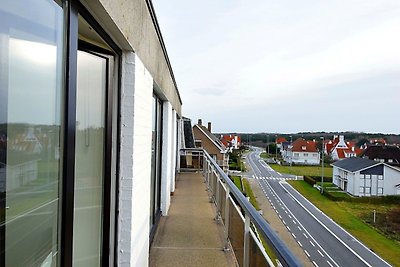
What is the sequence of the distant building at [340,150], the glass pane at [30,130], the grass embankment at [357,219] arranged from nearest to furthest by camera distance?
1. the glass pane at [30,130]
2. the grass embankment at [357,219]
3. the distant building at [340,150]

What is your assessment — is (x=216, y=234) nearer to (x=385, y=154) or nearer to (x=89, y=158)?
→ (x=89, y=158)

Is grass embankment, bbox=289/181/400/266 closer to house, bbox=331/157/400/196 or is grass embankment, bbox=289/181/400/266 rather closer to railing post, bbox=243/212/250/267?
house, bbox=331/157/400/196

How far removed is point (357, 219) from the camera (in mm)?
25172

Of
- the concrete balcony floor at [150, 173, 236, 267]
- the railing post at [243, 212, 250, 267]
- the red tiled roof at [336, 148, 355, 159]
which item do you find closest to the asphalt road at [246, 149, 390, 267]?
the concrete balcony floor at [150, 173, 236, 267]

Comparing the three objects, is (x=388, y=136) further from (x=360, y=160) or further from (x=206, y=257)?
(x=206, y=257)

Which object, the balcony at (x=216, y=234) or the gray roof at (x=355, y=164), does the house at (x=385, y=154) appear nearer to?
the gray roof at (x=355, y=164)

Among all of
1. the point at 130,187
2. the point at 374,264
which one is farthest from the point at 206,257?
the point at 374,264

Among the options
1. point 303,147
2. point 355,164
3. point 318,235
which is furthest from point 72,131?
point 303,147

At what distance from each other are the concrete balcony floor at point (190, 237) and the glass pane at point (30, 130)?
9.83 feet

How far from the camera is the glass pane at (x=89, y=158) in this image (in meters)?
1.77

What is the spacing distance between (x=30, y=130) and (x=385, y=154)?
175ft

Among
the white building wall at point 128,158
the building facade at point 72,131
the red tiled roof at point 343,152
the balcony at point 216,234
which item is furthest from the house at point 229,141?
the building facade at point 72,131

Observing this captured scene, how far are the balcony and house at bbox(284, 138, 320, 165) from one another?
58.7 meters

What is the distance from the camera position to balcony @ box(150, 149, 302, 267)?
2.25m
